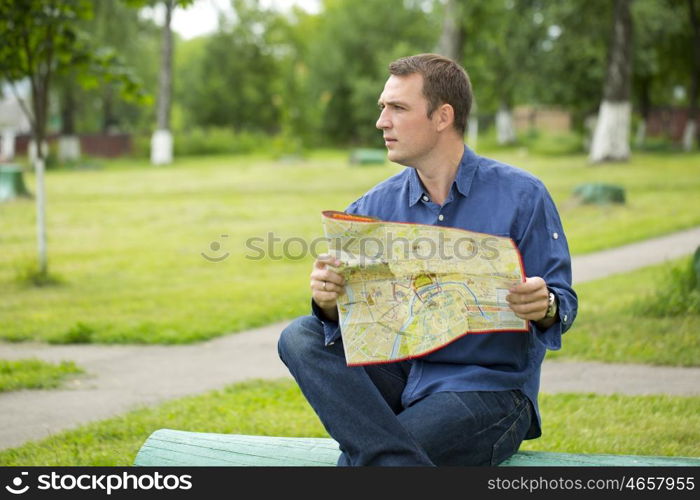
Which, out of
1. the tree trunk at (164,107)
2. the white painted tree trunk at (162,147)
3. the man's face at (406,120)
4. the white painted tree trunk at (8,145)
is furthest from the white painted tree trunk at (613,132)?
the white painted tree trunk at (8,145)

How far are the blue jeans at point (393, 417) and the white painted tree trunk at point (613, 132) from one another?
2250 cm

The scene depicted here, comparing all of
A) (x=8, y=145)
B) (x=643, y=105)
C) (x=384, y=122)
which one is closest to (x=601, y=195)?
(x=384, y=122)

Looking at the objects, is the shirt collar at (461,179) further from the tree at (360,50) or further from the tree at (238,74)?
the tree at (238,74)

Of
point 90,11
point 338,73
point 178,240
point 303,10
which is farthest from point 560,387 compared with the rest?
point 303,10

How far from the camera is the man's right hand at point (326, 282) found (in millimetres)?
3090

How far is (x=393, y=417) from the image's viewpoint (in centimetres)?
301

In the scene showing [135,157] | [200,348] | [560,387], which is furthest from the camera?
[135,157]

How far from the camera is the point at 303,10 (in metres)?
73.4

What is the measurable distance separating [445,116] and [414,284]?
2.16 ft

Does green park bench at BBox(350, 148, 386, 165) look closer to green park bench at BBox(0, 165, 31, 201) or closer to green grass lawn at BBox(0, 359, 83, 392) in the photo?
green park bench at BBox(0, 165, 31, 201)

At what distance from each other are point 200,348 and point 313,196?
44.4ft

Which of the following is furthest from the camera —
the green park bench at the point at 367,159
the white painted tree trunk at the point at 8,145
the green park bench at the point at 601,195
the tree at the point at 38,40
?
the white painted tree trunk at the point at 8,145

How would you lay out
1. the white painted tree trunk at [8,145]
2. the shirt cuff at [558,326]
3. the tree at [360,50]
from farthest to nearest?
1. the tree at [360,50]
2. the white painted tree trunk at [8,145]
3. the shirt cuff at [558,326]

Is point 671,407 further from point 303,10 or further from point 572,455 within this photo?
point 303,10
